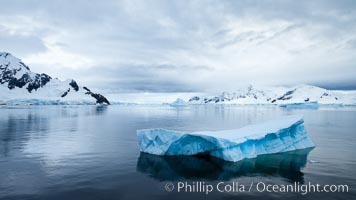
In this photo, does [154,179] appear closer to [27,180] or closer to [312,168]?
[27,180]

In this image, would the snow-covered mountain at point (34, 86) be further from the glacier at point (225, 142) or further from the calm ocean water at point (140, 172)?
the glacier at point (225, 142)

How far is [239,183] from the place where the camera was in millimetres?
10352

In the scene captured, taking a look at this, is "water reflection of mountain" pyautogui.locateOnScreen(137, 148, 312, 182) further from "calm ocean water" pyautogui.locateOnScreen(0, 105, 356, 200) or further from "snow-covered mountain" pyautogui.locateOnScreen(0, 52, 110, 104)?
"snow-covered mountain" pyautogui.locateOnScreen(0, 52, 110, 104)

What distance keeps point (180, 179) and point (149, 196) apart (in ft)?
7.43

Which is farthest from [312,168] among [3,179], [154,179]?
[3,179]

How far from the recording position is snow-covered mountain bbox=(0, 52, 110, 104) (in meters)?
157

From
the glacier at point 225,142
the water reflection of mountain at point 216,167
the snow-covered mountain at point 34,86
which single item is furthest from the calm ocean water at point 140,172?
the snow-covered mountain at point 34,86

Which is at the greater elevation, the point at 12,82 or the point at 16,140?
the point at 12,82

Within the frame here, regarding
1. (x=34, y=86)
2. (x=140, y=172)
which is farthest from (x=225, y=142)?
(x=34, y=86)

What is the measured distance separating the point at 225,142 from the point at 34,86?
182177 millimetres

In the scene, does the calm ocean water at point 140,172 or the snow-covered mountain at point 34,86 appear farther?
the snow-covered mountain at point 34,86

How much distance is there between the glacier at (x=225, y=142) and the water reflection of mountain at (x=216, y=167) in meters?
0.49

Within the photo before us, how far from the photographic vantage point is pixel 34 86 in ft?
555

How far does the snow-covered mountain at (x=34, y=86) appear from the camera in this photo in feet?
516
